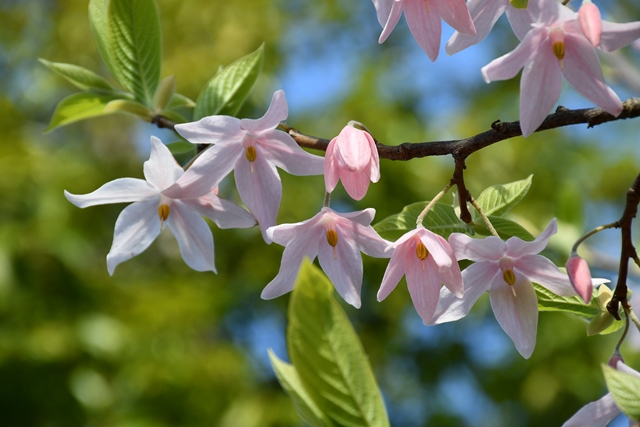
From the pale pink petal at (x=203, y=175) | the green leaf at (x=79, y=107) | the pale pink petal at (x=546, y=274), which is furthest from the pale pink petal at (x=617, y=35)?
the green leaf at (x=79, y=107)

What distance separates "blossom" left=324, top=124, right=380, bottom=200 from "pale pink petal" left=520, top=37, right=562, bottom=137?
0.20 meters

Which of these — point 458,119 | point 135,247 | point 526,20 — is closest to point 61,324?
point 458,119

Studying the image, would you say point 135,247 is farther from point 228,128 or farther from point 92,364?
point 92,364

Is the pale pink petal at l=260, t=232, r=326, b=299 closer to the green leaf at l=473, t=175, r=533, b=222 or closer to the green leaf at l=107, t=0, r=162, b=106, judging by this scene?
the green leaf at l=473, t=175, r=533, b=222

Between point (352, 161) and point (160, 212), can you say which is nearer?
point (352, 161)

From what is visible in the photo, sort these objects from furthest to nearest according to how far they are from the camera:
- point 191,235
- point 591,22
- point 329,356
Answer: point 191,235 → point 591,22 → point 329,356

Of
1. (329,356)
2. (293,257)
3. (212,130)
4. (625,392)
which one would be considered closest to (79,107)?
(212,130)

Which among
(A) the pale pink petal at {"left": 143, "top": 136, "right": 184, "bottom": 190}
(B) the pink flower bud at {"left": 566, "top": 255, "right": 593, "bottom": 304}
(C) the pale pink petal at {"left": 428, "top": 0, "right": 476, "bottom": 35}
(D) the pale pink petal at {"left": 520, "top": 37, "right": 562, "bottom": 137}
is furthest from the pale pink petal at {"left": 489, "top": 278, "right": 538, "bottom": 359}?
(A) the pale pink petal at {"left": 143, "top": 136, "right": 184, "bottom": 190}

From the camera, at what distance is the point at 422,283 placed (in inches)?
39.8

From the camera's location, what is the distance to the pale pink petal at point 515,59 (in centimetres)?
93

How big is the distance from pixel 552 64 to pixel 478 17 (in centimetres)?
14

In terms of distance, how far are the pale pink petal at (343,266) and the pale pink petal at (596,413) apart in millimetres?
335

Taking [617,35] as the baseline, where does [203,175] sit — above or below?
below

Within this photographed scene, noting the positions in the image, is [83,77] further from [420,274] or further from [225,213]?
[420,274]
